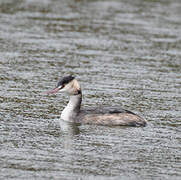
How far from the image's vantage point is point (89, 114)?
1592cm

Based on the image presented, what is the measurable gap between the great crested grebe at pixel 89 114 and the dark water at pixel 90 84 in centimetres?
35

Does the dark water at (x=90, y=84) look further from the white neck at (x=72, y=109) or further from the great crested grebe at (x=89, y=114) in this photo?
the great crested grebe at (x=89, y=114)

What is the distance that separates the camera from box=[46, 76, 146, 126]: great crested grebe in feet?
51.3

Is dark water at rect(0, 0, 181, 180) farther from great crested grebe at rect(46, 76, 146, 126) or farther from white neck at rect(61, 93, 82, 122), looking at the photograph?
great crested grebe at rect(46, 76, 146, 126)

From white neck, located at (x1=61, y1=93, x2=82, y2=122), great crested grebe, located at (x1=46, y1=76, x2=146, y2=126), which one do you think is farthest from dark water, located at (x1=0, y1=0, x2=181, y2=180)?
great crested grebe, located at (x1=46, y1=76, x2=146, y2=126)

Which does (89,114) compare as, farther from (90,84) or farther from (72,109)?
(90,84)

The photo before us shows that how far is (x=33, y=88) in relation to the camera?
18.5 metres

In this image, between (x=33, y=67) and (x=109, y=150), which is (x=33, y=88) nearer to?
(x=33, y=67)

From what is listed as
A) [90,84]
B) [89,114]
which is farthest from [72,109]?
[90,84]

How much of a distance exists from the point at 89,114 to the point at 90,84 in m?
3.75

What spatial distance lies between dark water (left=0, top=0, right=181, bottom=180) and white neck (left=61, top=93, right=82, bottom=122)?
23cm

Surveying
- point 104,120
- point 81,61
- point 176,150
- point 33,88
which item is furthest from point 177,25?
point 176,150

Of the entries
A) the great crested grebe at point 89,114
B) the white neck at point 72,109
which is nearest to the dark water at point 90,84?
the white neck at point 72,109

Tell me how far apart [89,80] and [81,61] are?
9.26ft
